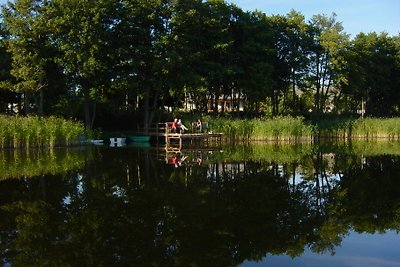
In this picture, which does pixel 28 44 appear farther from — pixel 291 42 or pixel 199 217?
pixel 199 217

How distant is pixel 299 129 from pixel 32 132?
63.1ft

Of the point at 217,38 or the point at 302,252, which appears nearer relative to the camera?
the point at 302,252

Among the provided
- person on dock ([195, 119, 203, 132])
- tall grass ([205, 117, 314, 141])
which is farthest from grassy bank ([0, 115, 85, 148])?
tall grass ([205, 117, 314, 141])

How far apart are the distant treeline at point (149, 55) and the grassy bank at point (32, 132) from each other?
6.70 metres

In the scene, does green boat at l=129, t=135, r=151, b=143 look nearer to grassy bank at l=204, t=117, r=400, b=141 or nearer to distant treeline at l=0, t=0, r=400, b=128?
distant treeline at l=0, t=0, r=400, b=128

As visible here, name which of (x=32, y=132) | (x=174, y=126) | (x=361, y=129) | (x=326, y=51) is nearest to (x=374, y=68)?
(x=326, y=51)

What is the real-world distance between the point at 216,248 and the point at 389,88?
5025cm

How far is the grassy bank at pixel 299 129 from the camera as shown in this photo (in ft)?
111

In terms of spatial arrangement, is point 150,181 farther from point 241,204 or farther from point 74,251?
point 74,251

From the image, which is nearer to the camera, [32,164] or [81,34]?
[32,164]

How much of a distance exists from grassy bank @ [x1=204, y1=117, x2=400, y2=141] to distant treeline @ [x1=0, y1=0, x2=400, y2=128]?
14.4 feet

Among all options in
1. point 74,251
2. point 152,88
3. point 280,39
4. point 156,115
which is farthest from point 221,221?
point 280,39

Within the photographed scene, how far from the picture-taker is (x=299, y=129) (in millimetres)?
34375

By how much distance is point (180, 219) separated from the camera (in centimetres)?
862
